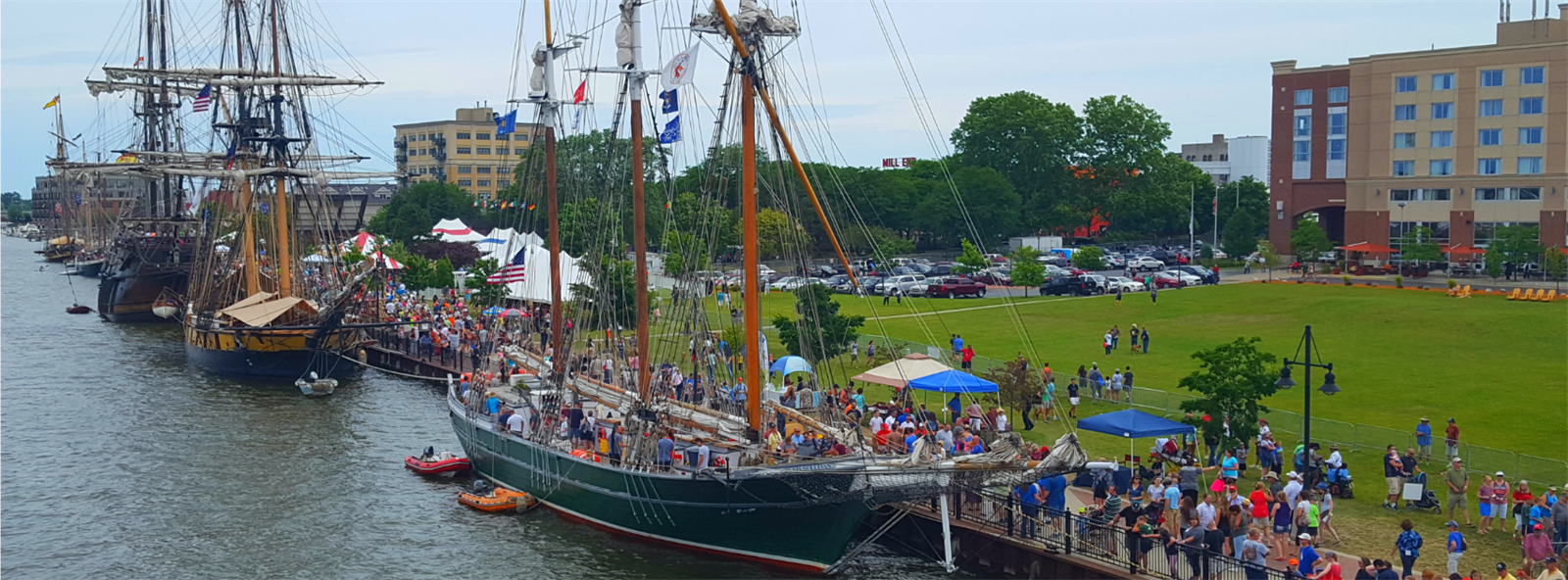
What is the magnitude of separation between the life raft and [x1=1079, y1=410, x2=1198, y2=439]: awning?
14598 mm

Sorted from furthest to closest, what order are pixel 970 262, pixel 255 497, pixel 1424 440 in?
pixel 970 262
pixel 255 497
pixel 1424 440

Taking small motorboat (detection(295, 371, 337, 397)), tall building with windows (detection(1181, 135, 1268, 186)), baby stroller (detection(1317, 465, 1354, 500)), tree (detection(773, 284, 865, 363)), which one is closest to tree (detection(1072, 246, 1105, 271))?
tree (detection(773, 284, 865, 363))

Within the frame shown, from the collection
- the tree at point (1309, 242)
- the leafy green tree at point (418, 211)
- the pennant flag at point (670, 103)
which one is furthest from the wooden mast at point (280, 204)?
the tree at point (1309, 242)

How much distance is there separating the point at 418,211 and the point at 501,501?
9800 centimetres

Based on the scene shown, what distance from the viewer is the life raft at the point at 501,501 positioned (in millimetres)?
33062

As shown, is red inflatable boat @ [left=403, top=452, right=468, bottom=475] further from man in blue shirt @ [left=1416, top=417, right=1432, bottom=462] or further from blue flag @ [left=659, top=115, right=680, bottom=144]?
man in blue shirt @ [left=1416, top=417, right=1432, bottom=462]

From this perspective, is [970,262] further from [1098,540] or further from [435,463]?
[1098,540]

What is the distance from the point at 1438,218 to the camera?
8119 cm

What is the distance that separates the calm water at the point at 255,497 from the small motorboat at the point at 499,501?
409 millimetres

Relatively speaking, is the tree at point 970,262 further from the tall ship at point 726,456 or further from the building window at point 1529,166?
the tall ship at point 726,456

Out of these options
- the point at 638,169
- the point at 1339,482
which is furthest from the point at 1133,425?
the point at 638,169

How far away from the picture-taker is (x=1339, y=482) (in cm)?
2734

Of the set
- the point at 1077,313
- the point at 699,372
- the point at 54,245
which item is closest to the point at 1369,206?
the point at 1077,313

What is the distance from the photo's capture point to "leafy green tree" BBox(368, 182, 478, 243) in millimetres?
124250
